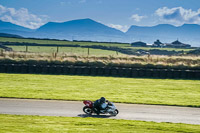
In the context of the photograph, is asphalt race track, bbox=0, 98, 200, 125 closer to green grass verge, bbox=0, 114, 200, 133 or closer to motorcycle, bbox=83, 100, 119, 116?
motorcycle, bbox=83, 100, 119, 116

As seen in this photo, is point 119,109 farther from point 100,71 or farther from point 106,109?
point 100,71

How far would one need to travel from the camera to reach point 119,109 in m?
17.6

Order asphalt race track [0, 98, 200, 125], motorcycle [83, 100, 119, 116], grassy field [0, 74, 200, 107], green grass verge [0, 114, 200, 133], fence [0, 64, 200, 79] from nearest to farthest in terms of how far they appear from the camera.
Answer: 1. green grass verge [0, 114, 200, 133]
2. asphalt race track [0, 98, 200, 125]
3. motorcycle [83, 100, 119, 116]
4. grassy field [0, 74, 200, 107]
5. fence [0, 64, 200, 79]

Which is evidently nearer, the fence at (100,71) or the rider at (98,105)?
the rider at (98,105)

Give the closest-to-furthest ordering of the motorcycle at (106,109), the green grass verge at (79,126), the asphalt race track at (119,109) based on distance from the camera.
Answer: the green grass verge at (79,126) < the asphalt race track at (119,109) < the motorcycle at (106,109)

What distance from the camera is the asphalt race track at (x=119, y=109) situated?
15.7 m

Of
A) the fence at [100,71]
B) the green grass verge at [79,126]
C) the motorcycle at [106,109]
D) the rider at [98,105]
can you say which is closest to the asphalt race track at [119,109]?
the motorcycle at [106,109]

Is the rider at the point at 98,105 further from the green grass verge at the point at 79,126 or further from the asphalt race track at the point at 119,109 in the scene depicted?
the green grass verge at the point at 79,126

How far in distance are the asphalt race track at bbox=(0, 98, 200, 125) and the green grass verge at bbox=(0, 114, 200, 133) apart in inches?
59.7

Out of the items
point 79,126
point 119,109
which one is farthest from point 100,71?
point 79,126

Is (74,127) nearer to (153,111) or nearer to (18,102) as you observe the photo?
(153,111)

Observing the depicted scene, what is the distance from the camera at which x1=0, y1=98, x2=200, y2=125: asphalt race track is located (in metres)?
15.7

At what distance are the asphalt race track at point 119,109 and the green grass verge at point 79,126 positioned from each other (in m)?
1.52

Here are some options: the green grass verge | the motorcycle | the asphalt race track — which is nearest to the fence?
the asphalt race track
